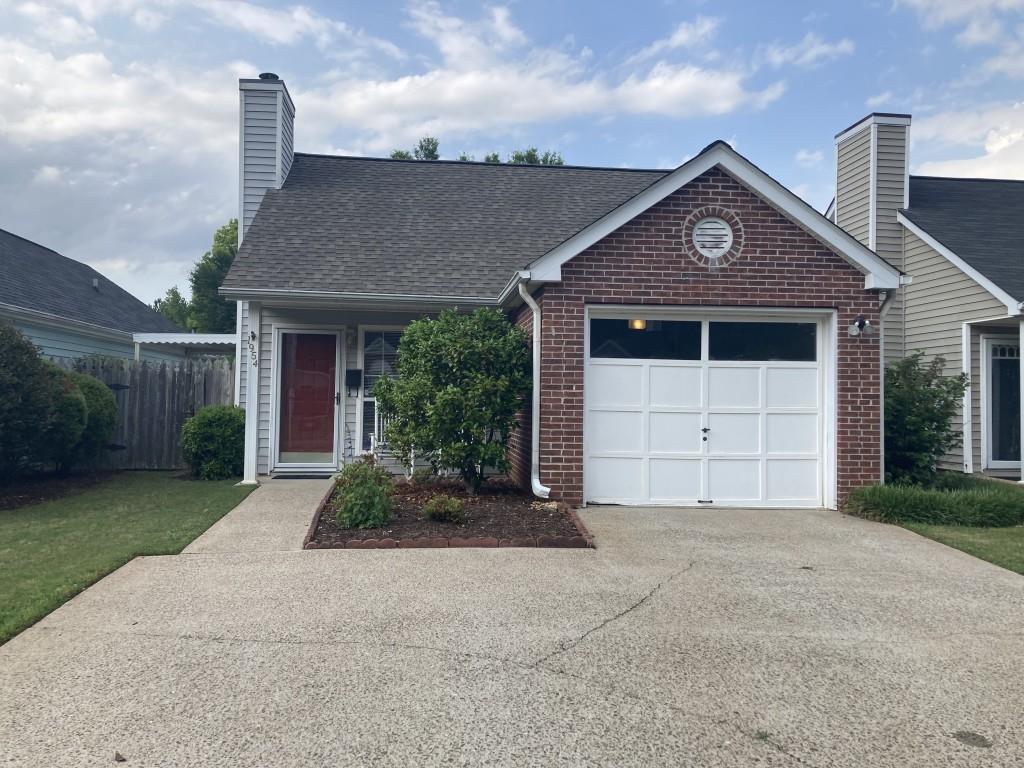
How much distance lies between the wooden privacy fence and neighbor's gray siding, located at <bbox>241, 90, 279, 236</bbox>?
3.07m

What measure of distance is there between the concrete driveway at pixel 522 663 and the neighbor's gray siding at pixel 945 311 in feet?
23.3

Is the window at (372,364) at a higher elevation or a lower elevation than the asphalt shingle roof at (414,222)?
lower

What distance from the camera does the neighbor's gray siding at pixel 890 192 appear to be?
1434 centimetres

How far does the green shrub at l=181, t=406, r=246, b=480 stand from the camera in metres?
11.7

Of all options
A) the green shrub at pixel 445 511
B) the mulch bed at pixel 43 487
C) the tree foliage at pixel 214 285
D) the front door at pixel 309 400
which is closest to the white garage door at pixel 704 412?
the green shrub at pixel 445 511

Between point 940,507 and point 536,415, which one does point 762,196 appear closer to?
point 536,415

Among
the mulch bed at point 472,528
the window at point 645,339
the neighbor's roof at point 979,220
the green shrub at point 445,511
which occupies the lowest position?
the mulch bed at point 472,528

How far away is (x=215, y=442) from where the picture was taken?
11703mm

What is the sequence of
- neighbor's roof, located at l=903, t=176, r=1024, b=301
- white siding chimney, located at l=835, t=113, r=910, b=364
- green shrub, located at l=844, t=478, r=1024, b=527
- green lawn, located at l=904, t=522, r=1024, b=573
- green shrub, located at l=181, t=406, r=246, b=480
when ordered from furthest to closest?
white siding chimney, located at l=835, t=113, r=910, b=364
neighbor's roof, located at l=903, t=176, r=1024, b=301
green shrub, located at l=181, t=406, r=246, b=480
green shrub, located at l=844, t=478, r=1024, b=527
green lawn, located at l=904, t=522, r=1024, b=573

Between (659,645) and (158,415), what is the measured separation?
11599mm

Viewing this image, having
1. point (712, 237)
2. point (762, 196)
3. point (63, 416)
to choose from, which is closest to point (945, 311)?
point (762, 196)

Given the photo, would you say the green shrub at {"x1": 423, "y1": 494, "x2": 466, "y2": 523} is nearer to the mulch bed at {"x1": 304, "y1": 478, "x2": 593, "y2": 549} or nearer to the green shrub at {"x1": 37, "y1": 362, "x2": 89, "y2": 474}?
the mulch bed at {"x1": 304, "y1": 478, "x2": 593, "y2": 549}

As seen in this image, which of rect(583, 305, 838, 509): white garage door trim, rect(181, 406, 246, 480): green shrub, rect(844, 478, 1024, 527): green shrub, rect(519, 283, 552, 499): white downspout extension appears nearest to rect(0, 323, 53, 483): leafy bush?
rect(181, 406, 246, 480): green shrub

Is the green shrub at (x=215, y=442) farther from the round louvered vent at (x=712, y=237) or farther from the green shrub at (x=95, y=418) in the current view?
the round louvered vent at (x=712, y=237)
